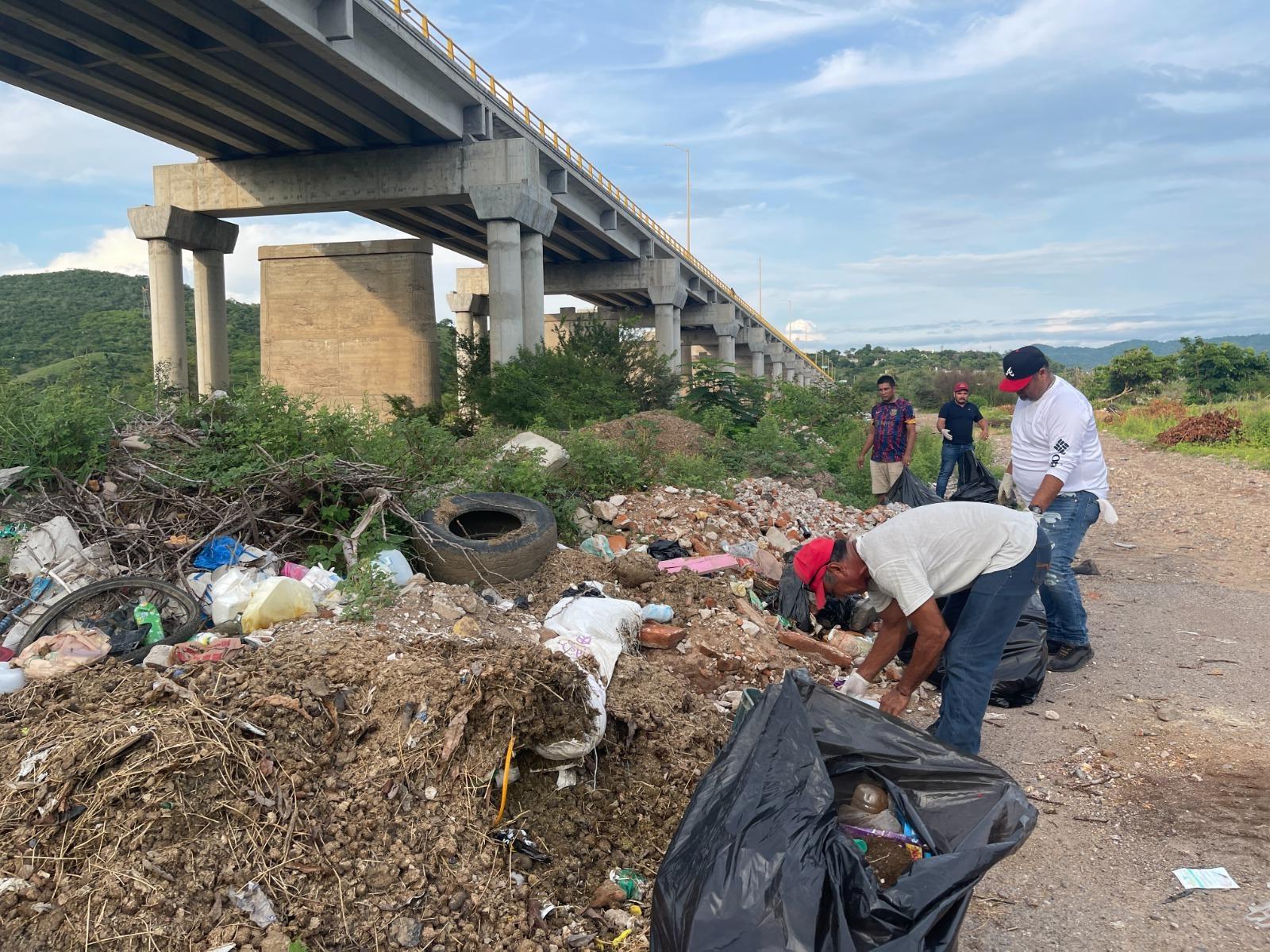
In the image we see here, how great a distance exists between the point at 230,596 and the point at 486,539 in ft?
7.10

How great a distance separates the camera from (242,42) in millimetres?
12352

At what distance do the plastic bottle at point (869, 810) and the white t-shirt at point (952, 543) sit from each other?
0.77 m

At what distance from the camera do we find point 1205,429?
1744cm

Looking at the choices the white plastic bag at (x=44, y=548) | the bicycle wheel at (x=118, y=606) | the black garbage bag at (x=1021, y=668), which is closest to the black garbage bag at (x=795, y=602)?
the black garbage bag at (x=1021, y=668)

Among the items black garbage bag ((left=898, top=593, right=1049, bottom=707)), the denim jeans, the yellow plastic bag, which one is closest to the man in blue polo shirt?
black garbage bag ((left=898, top=593, right=1049, bottom=707))

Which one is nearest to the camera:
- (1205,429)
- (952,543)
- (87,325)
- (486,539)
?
(952,543)

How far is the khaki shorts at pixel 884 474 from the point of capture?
894 cm

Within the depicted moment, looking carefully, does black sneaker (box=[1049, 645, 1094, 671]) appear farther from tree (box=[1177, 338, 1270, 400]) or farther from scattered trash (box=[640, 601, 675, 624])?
tree (box=[1177, 338, 1270, 400])

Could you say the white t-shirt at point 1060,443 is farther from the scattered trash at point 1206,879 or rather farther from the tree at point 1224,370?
the tree at point 1224,370

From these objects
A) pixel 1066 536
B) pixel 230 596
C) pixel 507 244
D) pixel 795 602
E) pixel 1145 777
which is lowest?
pixel 1145 777

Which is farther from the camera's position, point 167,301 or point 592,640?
point 167,301

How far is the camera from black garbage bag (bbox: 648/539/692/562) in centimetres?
631

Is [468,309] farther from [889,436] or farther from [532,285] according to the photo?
[889,436]

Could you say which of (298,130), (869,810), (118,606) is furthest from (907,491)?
(298,130)
